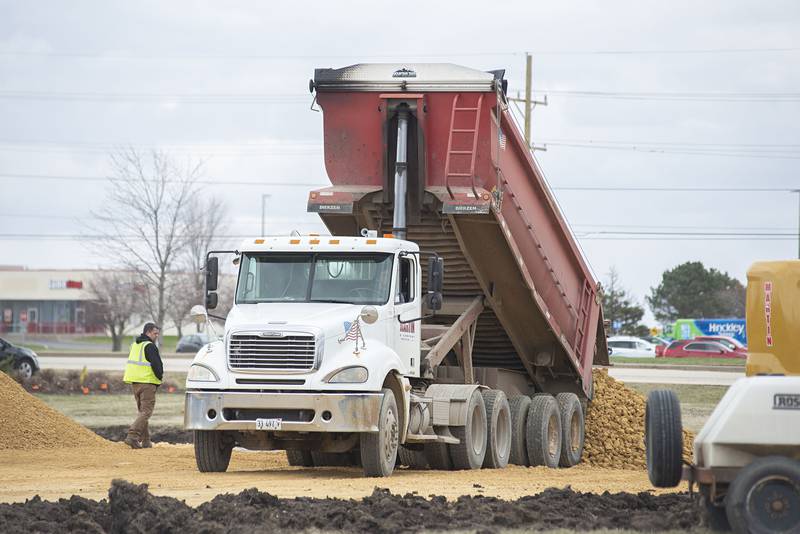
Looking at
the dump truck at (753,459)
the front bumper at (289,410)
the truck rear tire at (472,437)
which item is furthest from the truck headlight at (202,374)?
the dump truck at (753,459)

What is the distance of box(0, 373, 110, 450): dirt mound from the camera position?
1892 cm

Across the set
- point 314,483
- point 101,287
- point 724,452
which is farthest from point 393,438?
point 101,287

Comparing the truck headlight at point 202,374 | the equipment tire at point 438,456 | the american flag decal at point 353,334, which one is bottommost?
the equipment tire at point 438,456

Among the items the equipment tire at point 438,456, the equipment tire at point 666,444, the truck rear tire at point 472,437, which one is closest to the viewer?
the equipment tire at point 666,444

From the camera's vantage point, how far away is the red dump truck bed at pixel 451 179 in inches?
646

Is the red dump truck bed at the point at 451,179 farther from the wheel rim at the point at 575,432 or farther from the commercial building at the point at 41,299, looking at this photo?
the commercial building at the point at 41,299

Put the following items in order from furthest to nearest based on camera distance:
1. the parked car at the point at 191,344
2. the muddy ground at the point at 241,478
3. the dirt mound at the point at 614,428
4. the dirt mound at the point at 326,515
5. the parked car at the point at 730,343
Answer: the parked car at the point at 191,344 → the parked car at the point at 730,343 → the dirt mound at the point at 614,428 → the muddy ground at the point at 241,478 → the dirt mound at the point at 326,515

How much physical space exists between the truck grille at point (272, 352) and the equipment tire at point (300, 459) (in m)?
3.25

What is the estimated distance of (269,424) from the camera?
14258 millimetres

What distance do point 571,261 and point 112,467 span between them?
7125mm

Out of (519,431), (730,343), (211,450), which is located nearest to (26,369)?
(519,431)

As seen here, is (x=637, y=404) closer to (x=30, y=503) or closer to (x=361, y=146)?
(x=361, y=146)

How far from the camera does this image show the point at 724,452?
8961 mm

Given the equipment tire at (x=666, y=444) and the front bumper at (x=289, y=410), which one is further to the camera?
the front bumper at (x=289, y=410)
